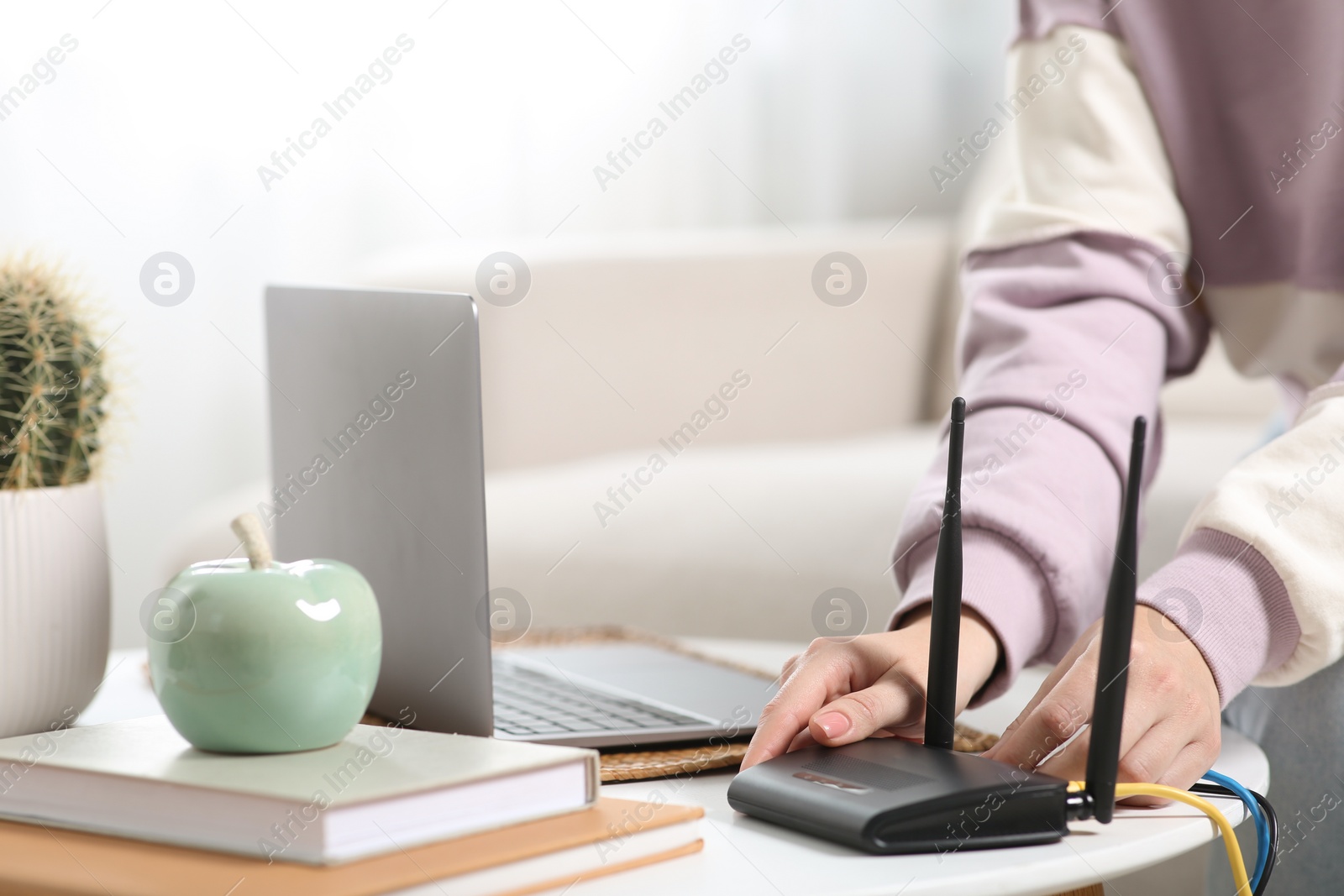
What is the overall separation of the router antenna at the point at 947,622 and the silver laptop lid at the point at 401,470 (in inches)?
7.9

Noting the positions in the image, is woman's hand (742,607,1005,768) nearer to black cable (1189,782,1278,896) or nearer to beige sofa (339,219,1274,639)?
black cable (1189,782,1278,896)

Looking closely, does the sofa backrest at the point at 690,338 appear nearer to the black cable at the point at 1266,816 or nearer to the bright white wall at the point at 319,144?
the bright white wall at the point at 319,144

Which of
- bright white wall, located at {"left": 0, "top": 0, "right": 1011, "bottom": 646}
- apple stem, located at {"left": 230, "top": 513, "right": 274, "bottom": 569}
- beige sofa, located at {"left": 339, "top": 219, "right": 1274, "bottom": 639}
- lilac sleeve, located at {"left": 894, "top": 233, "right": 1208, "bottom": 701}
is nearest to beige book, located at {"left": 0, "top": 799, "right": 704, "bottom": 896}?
apple stem, located at {"left": 230, "top": 513, "right": 274, "bottom": 569}

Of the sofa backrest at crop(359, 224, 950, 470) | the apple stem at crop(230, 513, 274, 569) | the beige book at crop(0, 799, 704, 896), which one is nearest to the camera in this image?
the beige book at crop(0, 799, 704, 896)

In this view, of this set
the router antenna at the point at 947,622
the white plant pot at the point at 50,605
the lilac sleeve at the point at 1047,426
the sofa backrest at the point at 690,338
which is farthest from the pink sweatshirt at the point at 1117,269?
the sofa backrest at the point at 690,338

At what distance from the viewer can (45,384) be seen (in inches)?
25.4

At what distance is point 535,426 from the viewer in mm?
1840

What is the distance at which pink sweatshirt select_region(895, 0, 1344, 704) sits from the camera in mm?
714

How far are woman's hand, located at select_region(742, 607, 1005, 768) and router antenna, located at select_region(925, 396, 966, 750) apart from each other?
24 mm

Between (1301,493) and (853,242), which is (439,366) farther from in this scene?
(853,242)

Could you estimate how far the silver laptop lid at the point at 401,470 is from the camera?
600mm

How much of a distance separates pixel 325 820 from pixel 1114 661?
29 centimetres

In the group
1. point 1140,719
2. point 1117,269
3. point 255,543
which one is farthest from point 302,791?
point 1117,269

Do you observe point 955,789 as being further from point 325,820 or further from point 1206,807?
point 325,820
